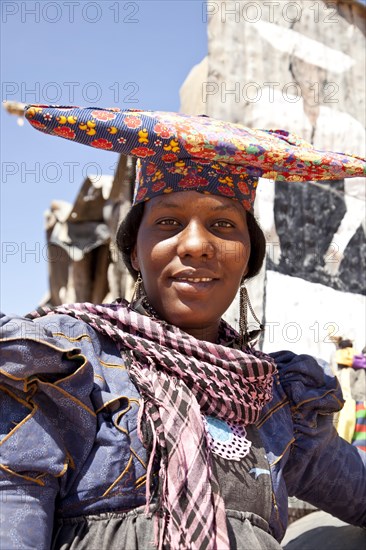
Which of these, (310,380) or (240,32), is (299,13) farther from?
(310,380)

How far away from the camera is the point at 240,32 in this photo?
3709mm

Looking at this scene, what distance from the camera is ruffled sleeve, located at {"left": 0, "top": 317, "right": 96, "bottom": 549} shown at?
119 centimetres

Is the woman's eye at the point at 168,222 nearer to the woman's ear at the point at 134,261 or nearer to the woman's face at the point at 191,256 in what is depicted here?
the woman's face at the point at 191,256

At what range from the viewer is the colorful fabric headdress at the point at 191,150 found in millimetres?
1413

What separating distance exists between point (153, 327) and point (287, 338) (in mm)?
2108

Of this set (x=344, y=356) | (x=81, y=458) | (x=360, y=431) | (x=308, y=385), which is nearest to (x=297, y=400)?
(x=308, y=385)

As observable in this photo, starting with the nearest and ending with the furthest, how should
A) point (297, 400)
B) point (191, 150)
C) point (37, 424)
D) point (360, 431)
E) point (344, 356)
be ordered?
1. point (37, 424)
2. point (191, 150)
3. point (297, 400)
4. point (360, 431)
5. point (344, 356)

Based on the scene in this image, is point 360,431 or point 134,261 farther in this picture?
point 360,431

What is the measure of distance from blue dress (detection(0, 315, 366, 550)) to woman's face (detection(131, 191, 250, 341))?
0.69 ft

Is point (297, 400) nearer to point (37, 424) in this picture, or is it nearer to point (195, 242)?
point (195, 242)

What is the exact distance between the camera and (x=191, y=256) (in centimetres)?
158

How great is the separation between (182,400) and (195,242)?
1.27 ft

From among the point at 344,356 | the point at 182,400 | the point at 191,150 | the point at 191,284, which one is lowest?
the point at 344,356

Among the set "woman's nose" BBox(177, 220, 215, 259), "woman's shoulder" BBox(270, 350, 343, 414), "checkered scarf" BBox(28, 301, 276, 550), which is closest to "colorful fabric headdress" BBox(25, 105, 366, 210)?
"woman's nose" BBox(177, 220, 215, 259)
